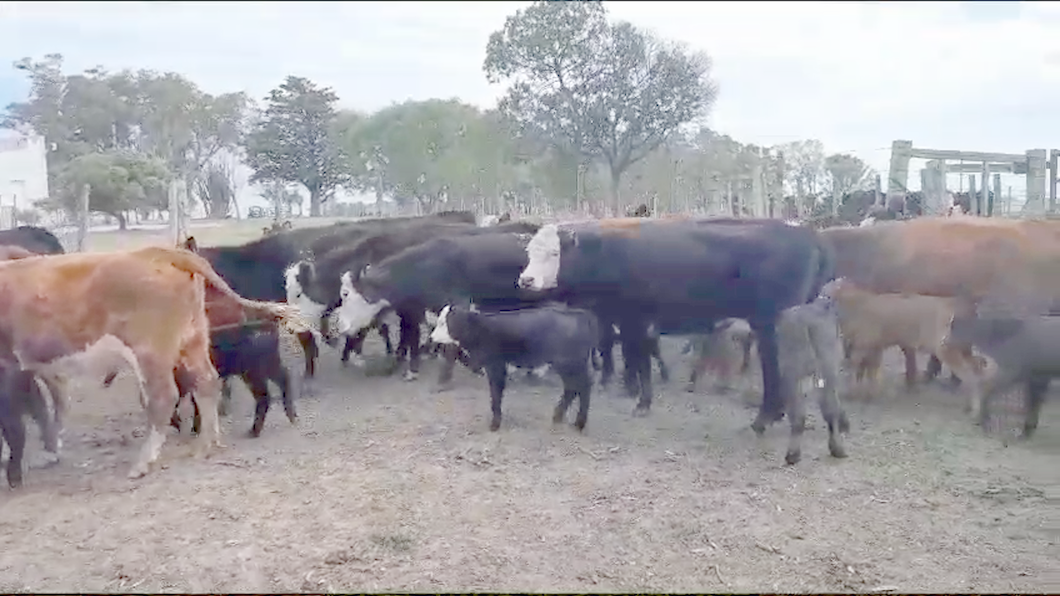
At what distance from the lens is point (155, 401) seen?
632 cm

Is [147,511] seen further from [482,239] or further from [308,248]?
[308,248]

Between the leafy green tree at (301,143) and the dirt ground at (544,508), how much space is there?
18.1 meters

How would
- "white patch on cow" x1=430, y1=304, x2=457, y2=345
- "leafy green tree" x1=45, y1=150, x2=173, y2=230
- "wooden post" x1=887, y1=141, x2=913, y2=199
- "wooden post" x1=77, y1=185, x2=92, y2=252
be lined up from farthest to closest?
"leafy green tree" x1=45, y1=150, x2=173, y2=230 < "wooden post" x1=77, y1=185, x2=92, y2=252 < "wooden post" x1=887, y1=141, x2=913, y2=199 < "white patch on cow" x1=430, y1=304, x2=457, y2=345

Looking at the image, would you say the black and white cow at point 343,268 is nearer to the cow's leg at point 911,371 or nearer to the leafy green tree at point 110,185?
the cow's leg at point 911,371

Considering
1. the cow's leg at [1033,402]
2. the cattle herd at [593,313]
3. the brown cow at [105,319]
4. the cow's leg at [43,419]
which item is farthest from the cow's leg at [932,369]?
the cow's leg at [43,419]

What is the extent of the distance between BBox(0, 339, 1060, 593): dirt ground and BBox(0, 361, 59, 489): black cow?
152mm

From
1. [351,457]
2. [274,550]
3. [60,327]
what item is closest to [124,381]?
[60,327]

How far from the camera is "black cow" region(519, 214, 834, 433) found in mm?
6992

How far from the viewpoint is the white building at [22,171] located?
50.9 ft

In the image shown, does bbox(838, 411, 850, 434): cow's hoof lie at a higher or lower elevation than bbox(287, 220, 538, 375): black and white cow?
lower

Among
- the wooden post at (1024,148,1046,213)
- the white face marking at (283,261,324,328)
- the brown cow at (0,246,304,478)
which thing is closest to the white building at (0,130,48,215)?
the white face marking at (283,261,324,328)

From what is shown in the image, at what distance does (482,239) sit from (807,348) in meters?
3.70

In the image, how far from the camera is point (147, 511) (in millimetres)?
5469

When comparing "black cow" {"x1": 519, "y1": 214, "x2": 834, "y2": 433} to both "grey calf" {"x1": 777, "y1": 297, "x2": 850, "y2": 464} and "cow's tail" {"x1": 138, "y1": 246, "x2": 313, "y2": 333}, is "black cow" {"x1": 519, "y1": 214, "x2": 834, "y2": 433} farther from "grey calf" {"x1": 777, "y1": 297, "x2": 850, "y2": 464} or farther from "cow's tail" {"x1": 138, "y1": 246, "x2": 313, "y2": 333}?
"cow's tail" {"x1": 138, "y1": 246, "x2": 313, "y2": 333}
